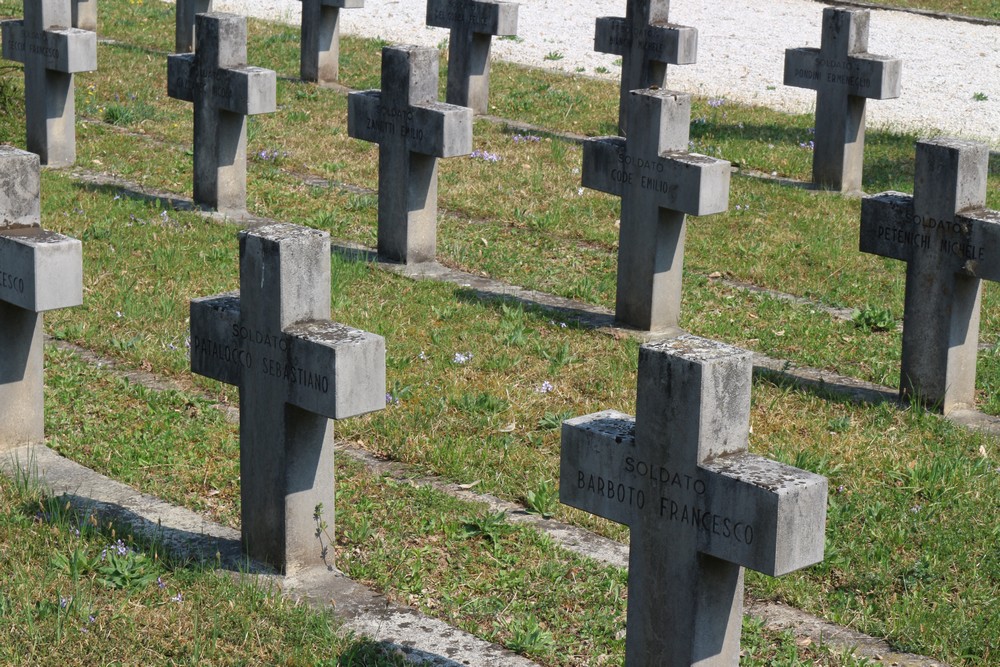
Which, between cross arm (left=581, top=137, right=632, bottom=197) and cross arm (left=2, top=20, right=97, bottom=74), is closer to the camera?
A: cross arm (left=581, top=137, right=632, bottom=197)

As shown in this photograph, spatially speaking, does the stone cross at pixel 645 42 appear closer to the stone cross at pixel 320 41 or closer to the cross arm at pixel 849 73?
the cross arm at pixel 849 73

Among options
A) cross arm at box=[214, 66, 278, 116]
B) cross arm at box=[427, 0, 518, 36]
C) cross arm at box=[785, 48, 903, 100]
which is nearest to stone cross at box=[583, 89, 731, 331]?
cross arm at box=[214, 66, 278, 116]

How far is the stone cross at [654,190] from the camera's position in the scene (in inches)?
327

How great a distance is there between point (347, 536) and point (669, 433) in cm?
190

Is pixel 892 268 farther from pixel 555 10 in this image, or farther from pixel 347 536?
pixel 555 10

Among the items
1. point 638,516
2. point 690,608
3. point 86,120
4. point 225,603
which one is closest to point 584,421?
point 638,516

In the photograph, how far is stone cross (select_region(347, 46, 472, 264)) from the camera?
9555 mm

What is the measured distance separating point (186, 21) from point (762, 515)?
44.3 ft

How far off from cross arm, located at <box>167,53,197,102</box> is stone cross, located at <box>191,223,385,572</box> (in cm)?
562

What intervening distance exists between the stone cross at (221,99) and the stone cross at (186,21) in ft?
18.1

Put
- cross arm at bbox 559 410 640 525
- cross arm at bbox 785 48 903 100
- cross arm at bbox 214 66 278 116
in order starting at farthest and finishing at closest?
cross arm at bbox 785 48 903 100 < cross arm at bbox 214 66 278 116 < cross arm at bbox 559 410 640 525

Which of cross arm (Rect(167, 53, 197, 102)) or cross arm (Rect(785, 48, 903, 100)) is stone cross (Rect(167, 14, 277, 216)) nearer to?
cross arm (Rect(167, 53, 197, 102))

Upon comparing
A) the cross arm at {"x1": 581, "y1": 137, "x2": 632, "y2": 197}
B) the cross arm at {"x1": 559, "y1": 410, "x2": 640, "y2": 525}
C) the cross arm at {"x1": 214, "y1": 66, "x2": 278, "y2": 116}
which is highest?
the cross arm at {"x1": 214, "y1": 66, "x2": 278, "y2": 116}

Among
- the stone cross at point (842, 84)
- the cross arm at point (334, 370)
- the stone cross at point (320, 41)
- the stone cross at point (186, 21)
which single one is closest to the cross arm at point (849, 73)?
the stone cross at point (842, 84)
